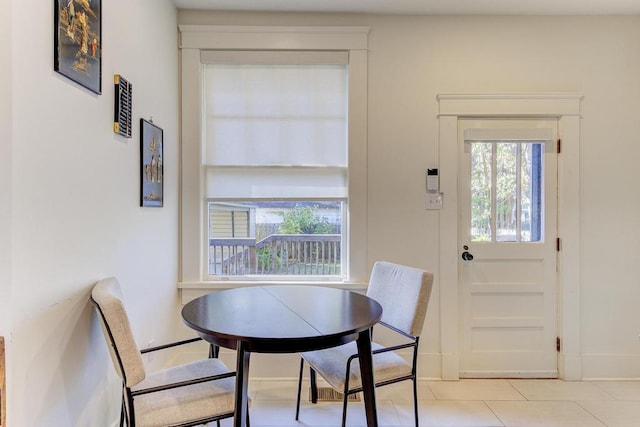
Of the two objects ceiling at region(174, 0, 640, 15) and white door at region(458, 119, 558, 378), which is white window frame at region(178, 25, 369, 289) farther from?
white door at region(458, 119, 558, 378)

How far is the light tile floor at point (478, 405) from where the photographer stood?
2080 mm

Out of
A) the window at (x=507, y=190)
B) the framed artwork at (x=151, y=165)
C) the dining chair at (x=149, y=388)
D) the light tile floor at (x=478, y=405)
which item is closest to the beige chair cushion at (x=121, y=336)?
the dining chair at (x=149, y=388)

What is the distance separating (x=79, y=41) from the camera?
141 centimetres

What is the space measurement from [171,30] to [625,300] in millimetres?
3908

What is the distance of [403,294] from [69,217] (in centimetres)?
165

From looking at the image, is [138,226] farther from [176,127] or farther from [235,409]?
[235,409]

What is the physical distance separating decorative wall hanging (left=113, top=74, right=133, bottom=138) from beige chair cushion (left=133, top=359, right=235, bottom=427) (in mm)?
1230

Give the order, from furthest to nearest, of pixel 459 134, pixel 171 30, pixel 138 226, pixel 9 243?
pixel 459 134, pixel 171 30, pixel 138 226, pixel 9 243

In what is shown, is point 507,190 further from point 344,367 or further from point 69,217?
point 69,217

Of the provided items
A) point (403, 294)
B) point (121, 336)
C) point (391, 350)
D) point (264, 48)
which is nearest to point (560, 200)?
point (403, 294)

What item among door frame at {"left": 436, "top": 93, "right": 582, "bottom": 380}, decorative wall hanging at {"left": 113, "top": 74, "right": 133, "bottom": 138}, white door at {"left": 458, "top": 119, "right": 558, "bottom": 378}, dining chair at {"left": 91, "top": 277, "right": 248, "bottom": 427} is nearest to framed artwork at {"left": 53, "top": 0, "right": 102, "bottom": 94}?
decorative wall hanging at {"left": 113, "top": 74, "right": 133, "bottom": 138}

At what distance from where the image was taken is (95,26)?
5.00 ft

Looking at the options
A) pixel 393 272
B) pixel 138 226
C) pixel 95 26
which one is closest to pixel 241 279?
pixel 138 226

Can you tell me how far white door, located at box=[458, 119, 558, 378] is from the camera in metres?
2.62
